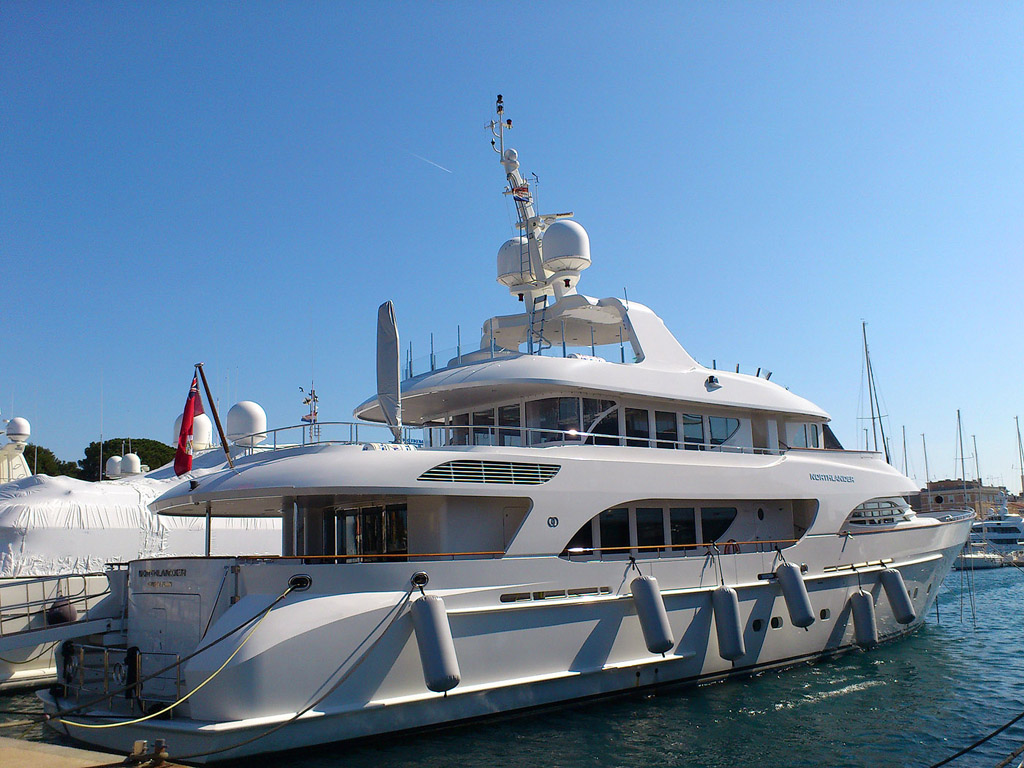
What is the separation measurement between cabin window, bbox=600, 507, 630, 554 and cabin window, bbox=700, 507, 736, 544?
1.85 meters

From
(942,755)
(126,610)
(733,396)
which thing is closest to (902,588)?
(733,396)

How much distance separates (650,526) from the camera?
1396cm

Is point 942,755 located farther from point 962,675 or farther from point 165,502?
point 165,502

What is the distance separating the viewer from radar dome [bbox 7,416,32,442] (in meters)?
34.8

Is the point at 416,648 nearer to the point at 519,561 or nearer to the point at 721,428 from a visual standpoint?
the point at 519,561

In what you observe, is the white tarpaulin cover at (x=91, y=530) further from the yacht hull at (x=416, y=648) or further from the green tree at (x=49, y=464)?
the green tree at (x=49, y=464)

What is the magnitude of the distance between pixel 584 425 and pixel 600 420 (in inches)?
14.2

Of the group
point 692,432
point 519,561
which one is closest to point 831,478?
point 692,432

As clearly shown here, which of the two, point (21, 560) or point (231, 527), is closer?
point (21, 560)

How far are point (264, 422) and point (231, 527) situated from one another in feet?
12.3

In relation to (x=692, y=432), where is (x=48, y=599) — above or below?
below

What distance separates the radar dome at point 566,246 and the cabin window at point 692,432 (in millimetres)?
4062

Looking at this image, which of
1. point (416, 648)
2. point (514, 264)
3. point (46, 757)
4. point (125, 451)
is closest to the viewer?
point (46, 757)

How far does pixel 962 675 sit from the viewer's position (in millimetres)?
13945
